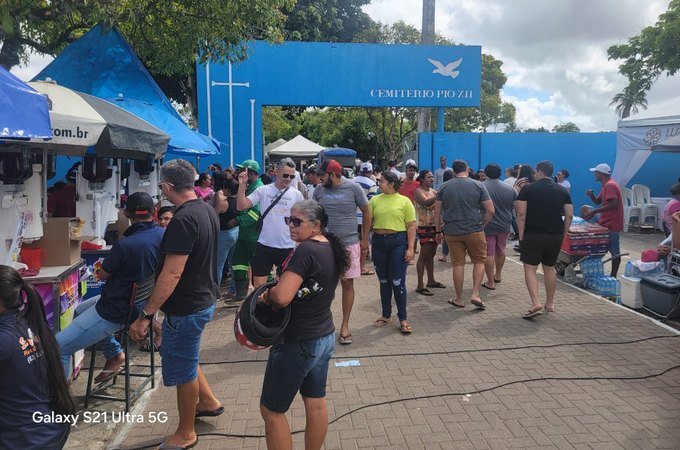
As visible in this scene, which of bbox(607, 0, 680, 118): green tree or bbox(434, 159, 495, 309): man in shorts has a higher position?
bbox(607, 0, 680, 118): green tree

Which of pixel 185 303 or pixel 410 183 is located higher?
pixel 410 183

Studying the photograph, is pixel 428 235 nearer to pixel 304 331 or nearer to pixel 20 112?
pixel 304 331

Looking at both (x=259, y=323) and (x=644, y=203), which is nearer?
(x=259, y=323)

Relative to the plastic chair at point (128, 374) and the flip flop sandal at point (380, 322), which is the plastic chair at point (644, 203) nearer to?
the flip flop sandal at point (380, 322)

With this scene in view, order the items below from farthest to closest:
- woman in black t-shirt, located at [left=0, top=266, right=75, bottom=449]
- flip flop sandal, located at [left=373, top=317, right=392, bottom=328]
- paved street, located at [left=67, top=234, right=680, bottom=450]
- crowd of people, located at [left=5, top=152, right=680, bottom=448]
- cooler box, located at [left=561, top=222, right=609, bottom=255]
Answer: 1. cooler box, located at [left=561, top=222, right=609, bottom=255]
2. flip flop sandal, located at [left=373, top=317, right=392, bottom=328]
3. paved street, located at [left=67, top=234, right=680, bottom=450]
4. crowd of people, located at [left=5, top=152, right=680, bottom=448]
5. woman in black t-shirt, located at [left=0, top=266, right=75, bottom=449]

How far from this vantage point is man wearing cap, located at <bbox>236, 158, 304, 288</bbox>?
555 cm

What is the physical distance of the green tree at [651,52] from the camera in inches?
751

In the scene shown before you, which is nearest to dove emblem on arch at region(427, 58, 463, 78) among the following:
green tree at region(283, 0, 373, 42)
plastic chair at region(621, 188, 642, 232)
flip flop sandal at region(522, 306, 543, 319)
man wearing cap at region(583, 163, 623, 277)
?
green tree at region(283, 0, 373, 42)

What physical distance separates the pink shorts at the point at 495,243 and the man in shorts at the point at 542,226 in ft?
4.11

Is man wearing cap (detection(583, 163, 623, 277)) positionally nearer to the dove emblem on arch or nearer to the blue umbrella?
the dove emblem on arch

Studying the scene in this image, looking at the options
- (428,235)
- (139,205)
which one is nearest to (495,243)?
(428,235)

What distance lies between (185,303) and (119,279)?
775mm

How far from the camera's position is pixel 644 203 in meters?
14.9

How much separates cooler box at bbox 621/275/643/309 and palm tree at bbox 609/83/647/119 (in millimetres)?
5909
